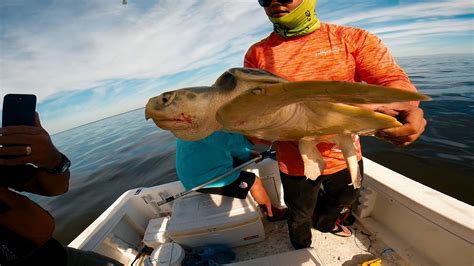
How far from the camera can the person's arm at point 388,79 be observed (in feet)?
3.94

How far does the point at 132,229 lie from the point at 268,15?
138 inches

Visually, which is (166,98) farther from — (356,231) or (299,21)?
(356,231)

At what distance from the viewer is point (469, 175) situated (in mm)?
A: 6117

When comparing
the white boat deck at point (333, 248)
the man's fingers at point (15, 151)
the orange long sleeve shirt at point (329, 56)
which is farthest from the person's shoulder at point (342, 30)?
the man's fingers at point (15, 151)

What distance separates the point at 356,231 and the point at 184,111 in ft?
10.3

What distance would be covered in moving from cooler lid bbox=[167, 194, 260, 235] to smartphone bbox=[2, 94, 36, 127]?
190 centimetres

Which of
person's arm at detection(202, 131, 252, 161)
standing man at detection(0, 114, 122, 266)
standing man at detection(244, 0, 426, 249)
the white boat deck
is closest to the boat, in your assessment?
the white boat deck

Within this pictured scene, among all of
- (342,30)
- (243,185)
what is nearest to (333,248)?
(243,185)

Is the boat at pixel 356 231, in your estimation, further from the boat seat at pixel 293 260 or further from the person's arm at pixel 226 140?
the person's arm at pixel 226 140

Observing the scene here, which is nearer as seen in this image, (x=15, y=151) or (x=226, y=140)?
(x=15, y=151)

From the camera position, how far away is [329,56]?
1.75 m

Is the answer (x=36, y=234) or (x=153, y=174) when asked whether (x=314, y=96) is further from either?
(x=153, y=174)

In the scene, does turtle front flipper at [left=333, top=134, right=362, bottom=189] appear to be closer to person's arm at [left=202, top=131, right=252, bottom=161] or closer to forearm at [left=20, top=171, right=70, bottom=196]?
person's arm at [left=202, top=131, right=252, bottom=161]

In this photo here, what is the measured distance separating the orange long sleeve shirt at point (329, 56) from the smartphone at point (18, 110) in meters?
1.66
